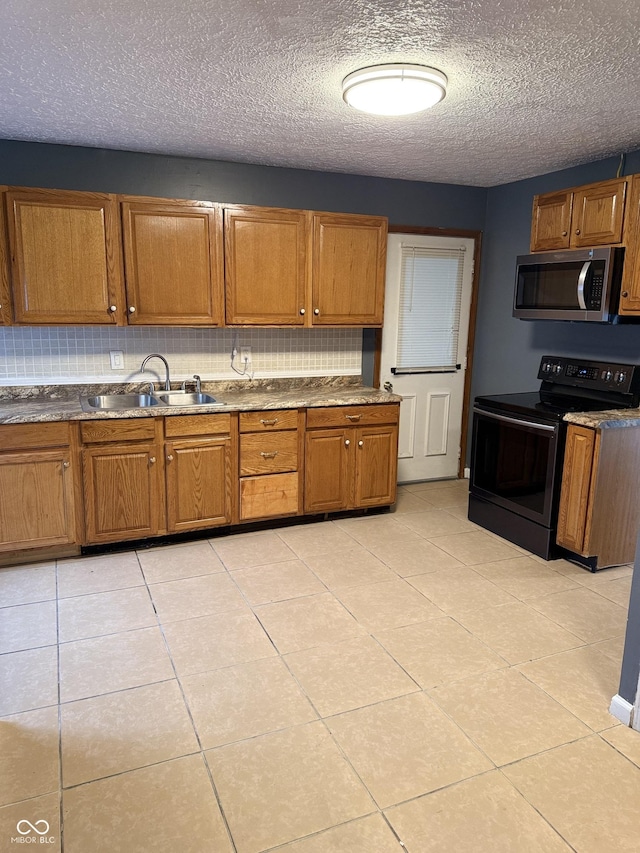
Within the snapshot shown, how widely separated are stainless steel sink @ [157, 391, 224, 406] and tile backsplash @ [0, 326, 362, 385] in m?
0.15

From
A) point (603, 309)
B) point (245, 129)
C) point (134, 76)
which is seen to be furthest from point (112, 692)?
point (603, 309)

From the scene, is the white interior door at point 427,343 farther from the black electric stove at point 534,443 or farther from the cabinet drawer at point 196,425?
the cabinet drawer at point 196,425

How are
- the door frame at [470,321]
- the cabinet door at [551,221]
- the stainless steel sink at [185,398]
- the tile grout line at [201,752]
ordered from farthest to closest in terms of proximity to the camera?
the door frame at [470,321] < the stainless steel sink at [185,398] < the cabinet door at [551,221] < the tile grout line at [201,752]

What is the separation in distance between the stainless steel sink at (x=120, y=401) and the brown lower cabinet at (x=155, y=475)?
44cm

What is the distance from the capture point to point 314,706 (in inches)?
Answer: 84.9

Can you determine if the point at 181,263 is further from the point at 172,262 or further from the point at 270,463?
the point at 270,463

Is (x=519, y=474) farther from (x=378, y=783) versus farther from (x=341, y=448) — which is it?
(x=378, y=783)

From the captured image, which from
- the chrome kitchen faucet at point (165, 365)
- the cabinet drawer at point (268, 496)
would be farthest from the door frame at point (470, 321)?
the chrome kitchen faucet at point (165, 365)

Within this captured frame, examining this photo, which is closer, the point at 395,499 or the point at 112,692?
the point at 112,692

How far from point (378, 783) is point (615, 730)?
0.88 metres

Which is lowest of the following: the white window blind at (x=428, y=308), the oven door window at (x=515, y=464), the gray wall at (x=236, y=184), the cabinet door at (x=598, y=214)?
the oven door window at (x=515, y=464)

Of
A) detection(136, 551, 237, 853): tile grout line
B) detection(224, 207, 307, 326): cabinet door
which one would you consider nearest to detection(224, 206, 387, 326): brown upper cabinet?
detection(224, 207, 307, 326): cabinet door

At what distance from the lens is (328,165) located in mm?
3959

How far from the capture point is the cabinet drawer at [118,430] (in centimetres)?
326
